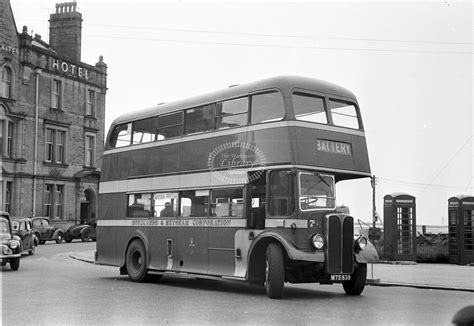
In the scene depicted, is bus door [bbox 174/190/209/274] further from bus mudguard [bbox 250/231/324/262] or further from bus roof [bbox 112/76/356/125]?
bus mudguard [bbox 250/231/324/262]

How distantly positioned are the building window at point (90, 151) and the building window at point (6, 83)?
7977 mm

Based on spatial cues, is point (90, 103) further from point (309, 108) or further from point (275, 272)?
point (275, 272)

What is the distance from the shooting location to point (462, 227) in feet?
63.8

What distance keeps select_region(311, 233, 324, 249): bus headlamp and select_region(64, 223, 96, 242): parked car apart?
29.0 m

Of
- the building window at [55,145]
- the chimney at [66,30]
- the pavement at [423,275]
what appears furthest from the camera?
the chimney at [66,30]

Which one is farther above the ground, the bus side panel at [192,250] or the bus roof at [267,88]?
the bus roof at [267,88]

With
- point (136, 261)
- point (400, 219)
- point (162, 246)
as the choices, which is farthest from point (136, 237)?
point (400, 219)

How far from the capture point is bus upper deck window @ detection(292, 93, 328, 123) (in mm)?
12031

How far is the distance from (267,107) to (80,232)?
2862cm

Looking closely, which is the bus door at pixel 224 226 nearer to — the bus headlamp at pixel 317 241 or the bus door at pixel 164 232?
the bus door at pixel 164 232

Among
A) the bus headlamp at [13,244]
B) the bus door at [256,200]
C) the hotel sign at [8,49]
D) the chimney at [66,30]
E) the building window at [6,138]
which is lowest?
the bus headlamp at [13,244]

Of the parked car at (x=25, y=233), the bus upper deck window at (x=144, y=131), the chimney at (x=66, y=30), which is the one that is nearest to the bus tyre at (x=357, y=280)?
the bus upper deck window at (x=144, y=131)

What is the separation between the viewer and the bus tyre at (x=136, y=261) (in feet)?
49.5

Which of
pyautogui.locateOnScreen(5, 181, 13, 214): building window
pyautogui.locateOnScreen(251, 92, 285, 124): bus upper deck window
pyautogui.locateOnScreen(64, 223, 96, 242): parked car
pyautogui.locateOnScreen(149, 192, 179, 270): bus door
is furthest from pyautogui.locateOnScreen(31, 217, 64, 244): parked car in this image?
pyautogui.locateOnScreen(251, 92, 285, 124): bus upper deck window
